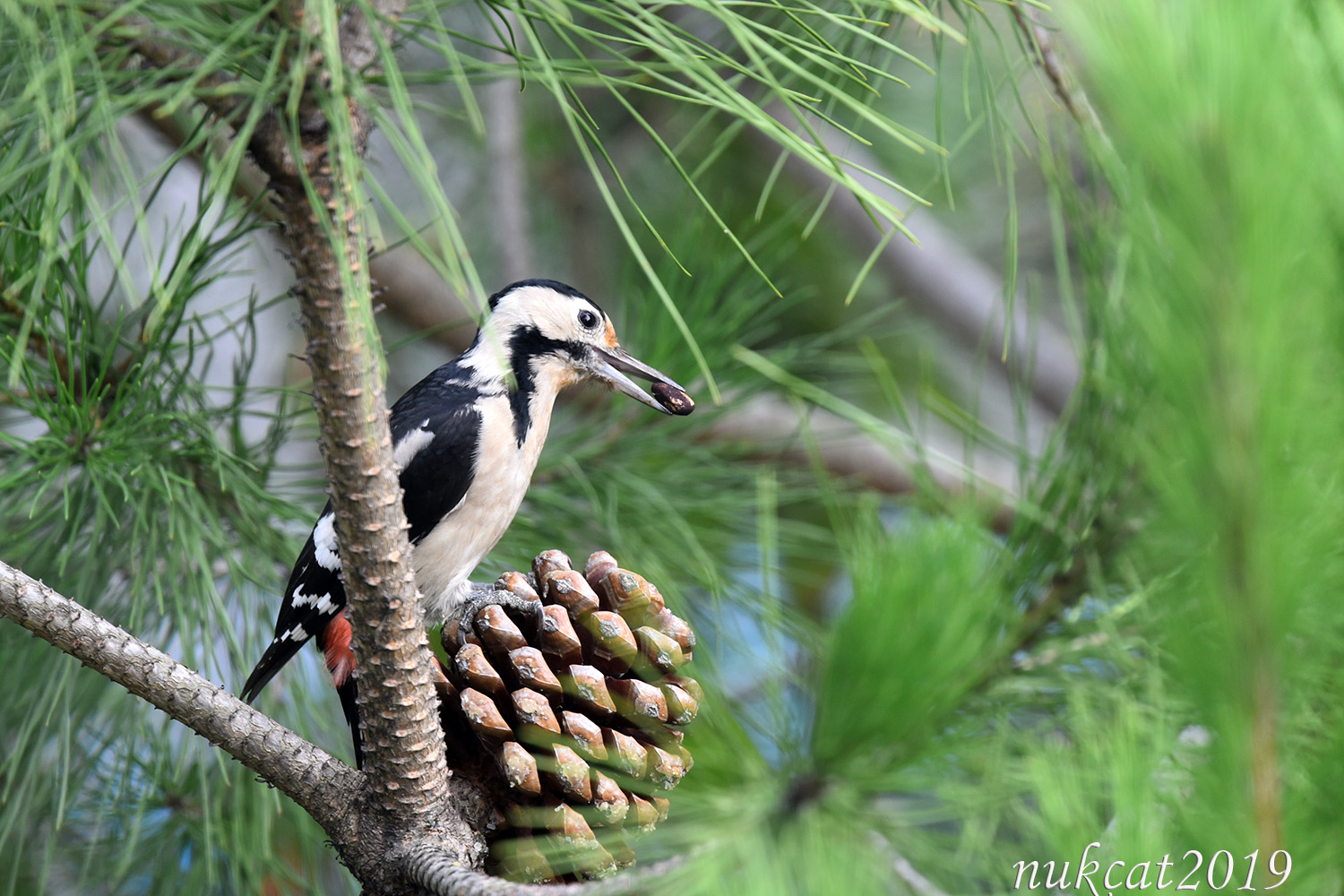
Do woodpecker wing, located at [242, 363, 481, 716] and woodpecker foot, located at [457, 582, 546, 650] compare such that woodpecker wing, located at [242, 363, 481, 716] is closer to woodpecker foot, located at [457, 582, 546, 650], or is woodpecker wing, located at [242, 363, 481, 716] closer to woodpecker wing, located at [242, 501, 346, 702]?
woodpecker wing, located at [242, 501, 346, 702]

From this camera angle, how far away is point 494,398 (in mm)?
1055

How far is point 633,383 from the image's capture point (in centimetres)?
105

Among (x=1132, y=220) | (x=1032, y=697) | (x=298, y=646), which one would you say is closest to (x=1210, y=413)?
→ (x=1132, y=220)

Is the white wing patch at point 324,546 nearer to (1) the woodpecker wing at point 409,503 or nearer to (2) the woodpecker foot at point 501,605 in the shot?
(1) the woodpecker wing at point 409,503

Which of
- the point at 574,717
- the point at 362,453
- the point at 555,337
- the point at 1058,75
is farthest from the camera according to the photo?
the point at 555,337

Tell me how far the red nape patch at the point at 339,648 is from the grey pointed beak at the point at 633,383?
0.35 metres

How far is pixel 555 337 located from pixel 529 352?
37 millimetres

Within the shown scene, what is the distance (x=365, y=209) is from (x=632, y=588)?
0.32 meters

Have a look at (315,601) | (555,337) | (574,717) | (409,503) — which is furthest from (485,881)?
(555,337)

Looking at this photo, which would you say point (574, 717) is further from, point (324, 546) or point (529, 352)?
point (529, 352)

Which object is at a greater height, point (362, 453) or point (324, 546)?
point (362, 453)

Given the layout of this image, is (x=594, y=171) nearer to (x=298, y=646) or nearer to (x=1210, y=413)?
(x=1210, y=413)

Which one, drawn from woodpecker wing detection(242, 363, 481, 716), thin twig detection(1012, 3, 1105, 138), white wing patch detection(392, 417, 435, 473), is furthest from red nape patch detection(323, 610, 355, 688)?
thin twig detection(1012, 3, 1105, 138)

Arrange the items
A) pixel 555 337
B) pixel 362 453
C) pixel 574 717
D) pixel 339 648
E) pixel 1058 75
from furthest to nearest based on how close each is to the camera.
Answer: pixel 555 337
pixel 339 648
pixel 1058 75
pixel 574 717
pixel 362 453
